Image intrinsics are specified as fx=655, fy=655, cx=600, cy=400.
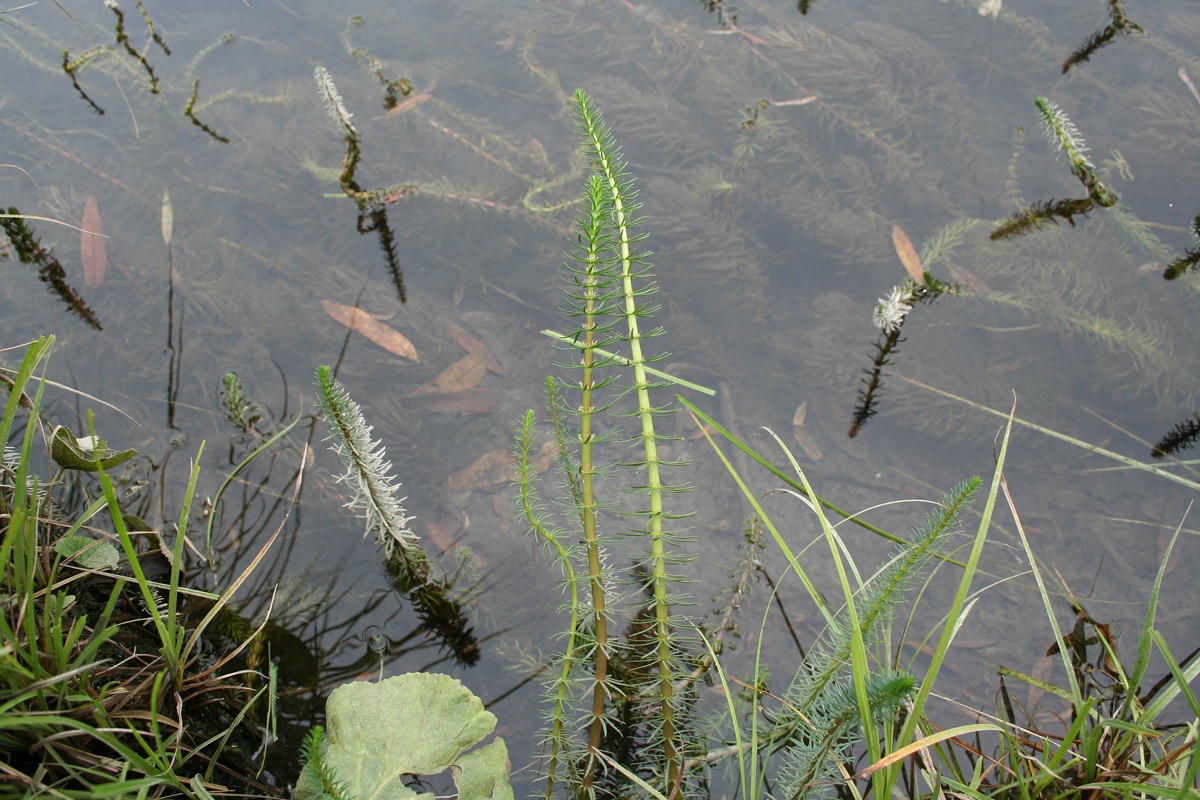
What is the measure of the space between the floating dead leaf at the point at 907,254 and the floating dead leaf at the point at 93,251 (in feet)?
13.8

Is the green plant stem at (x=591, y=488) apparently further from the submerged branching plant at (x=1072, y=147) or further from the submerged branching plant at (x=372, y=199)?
the submerged branching plant at (x=1072, y=147)

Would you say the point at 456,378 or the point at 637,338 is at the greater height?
the point at 637,338

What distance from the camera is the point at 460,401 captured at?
321 centimetres

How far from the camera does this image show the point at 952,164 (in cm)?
405

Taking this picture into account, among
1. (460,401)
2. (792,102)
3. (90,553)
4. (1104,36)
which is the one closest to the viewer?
(90,553)

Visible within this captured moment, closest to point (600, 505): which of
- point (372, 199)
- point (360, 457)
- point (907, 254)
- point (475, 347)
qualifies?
point (360, 457)

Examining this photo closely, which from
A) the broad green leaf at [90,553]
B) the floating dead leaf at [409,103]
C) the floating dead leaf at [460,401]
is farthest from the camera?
the floating dead leaf at [409,103]

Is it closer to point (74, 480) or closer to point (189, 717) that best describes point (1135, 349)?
point (189, 717)

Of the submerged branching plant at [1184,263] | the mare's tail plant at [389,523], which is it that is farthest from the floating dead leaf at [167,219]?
the submerged branching plant at [1184,263]

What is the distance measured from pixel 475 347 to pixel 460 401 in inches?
13.2

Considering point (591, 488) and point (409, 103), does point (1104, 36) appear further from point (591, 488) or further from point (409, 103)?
point (591, 488)

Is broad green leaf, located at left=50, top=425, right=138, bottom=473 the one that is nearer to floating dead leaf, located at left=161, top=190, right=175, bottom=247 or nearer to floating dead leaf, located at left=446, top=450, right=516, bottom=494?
floating dead leaf, located at left=446, top=450, right=516, bottom=494

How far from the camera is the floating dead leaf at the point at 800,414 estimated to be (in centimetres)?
329

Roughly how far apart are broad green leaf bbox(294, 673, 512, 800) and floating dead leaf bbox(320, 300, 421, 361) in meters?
1.75
